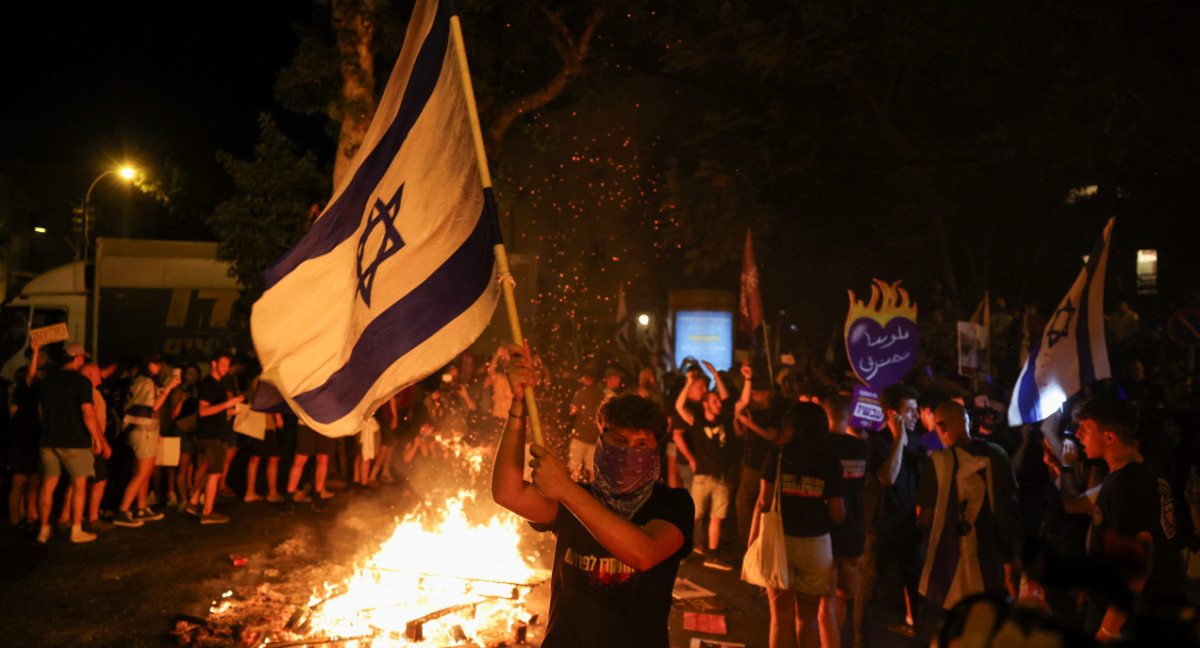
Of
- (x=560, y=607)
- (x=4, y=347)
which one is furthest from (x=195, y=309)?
(x=560, y=607)

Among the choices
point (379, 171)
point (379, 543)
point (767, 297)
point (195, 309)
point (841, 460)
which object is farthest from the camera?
point (767, 297)

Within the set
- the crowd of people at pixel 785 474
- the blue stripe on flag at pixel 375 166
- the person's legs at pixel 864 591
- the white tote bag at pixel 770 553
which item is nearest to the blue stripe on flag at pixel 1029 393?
the crowd of people at pixel 785 474

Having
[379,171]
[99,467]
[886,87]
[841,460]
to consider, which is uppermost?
[886,87]

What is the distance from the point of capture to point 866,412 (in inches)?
330

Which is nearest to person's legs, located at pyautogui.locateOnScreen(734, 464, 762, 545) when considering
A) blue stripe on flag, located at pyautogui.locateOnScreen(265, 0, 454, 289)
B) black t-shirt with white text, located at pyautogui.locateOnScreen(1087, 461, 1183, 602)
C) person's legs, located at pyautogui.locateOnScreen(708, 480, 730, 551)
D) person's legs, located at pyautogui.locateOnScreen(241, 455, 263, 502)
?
person's legs, located at pyautogui.locateOnScreen(708, 480, 730, 551)

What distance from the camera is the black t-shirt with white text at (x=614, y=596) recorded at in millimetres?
3000

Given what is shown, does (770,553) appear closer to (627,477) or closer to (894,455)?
(894,455)

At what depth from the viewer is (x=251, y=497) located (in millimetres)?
11914

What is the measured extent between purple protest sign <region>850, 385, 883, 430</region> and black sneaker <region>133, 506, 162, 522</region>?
8765 millimetres

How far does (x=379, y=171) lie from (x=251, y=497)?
9562 mm

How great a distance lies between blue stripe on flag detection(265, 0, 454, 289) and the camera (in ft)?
11.7

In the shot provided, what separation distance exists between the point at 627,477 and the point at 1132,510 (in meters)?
2.55

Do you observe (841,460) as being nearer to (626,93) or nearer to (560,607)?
(560,607)

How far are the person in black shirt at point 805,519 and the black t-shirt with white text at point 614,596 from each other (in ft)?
9.09
